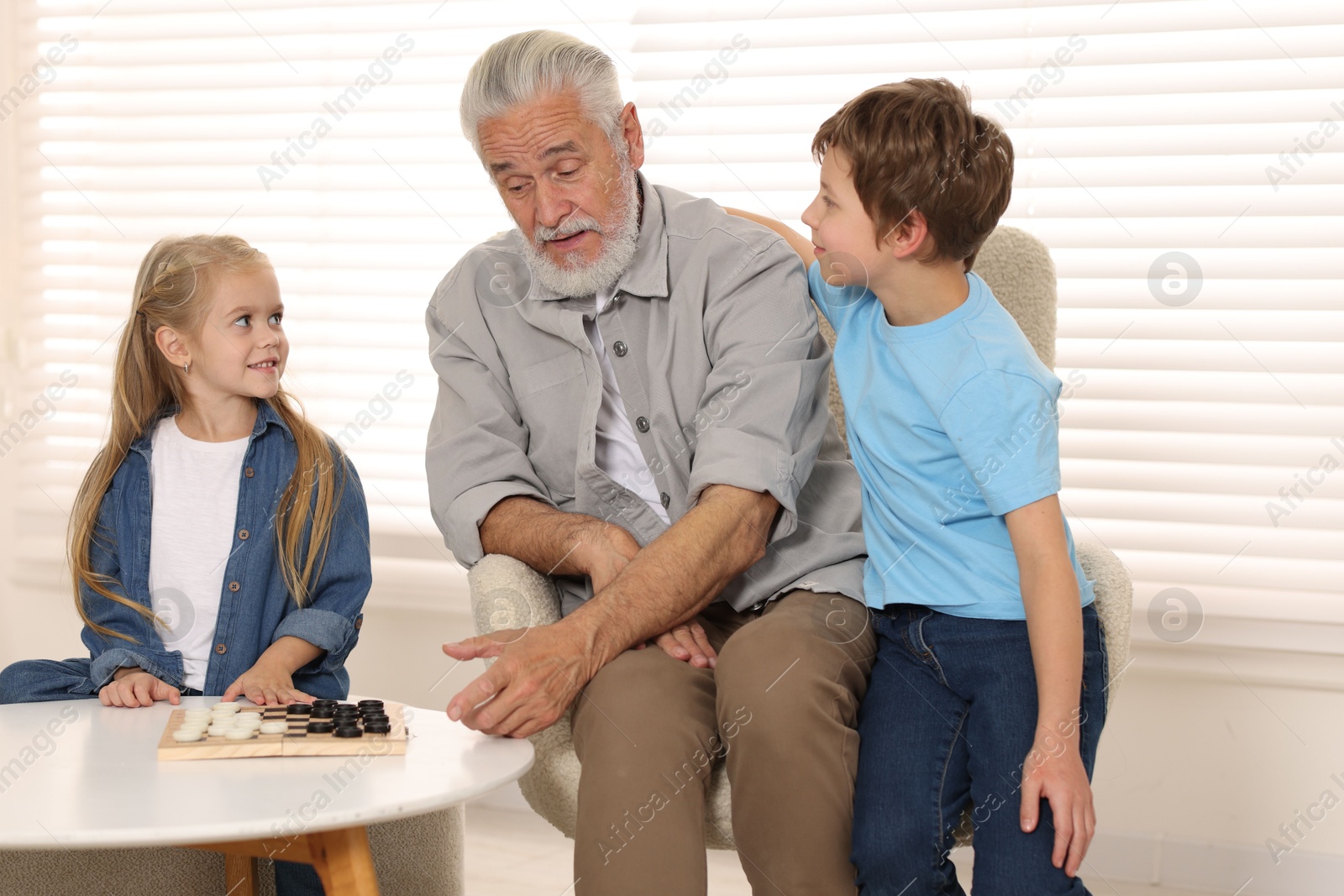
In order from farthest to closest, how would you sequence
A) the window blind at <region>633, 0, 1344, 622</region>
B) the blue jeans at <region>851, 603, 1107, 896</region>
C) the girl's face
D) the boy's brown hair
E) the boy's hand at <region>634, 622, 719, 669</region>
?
1. the window blind at <region>633, 0, 1344, 622</region>
2. the girl's face
3. the boy's hand at <region>634, 622, 719, 669</region>
4. the boy's brown hair
5. the blue jeans at <region>851, 603, 1107, 896</region>

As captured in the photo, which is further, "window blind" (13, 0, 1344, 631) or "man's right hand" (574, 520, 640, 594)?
"window blind" (13, 0, 1344, 631)

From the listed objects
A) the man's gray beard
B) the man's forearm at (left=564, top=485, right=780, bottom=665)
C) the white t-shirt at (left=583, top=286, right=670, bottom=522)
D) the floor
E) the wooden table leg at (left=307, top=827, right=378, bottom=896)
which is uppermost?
the man's gray beard

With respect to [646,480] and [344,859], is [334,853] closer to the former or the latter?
[344,859]

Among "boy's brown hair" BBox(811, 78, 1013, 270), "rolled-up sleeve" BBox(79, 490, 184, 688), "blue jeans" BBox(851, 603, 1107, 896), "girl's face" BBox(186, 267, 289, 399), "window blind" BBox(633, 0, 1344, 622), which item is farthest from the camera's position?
"window blind" BBox(633, 0, 1344, 622)

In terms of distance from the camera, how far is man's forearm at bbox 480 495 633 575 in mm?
1644

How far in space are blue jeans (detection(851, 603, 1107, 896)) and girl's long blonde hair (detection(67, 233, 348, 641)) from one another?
85cm

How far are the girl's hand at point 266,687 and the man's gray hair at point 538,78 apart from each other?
0.80 meters

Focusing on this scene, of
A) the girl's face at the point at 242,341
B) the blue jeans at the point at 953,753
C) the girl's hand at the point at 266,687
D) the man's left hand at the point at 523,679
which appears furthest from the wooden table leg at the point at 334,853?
the girl's face at the point at 242,341

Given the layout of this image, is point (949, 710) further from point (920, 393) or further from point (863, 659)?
point (920, 393)

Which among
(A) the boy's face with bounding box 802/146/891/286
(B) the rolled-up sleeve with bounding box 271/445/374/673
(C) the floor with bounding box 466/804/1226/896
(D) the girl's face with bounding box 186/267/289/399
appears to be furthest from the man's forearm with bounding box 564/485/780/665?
(C) the floor with bounding box 466/804/1226/896

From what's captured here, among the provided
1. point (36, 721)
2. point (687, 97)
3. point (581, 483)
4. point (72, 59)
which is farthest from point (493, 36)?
point (36, 721)

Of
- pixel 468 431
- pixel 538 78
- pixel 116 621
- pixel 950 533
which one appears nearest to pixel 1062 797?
pixel 950 533

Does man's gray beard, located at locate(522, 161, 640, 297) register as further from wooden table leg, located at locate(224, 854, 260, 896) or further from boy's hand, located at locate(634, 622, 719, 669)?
wooden table leg, located at locate(224, 854, 260, 896)

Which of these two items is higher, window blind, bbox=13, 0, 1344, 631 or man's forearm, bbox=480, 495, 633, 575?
window blind, bbox=13, 0, 1344, 631
